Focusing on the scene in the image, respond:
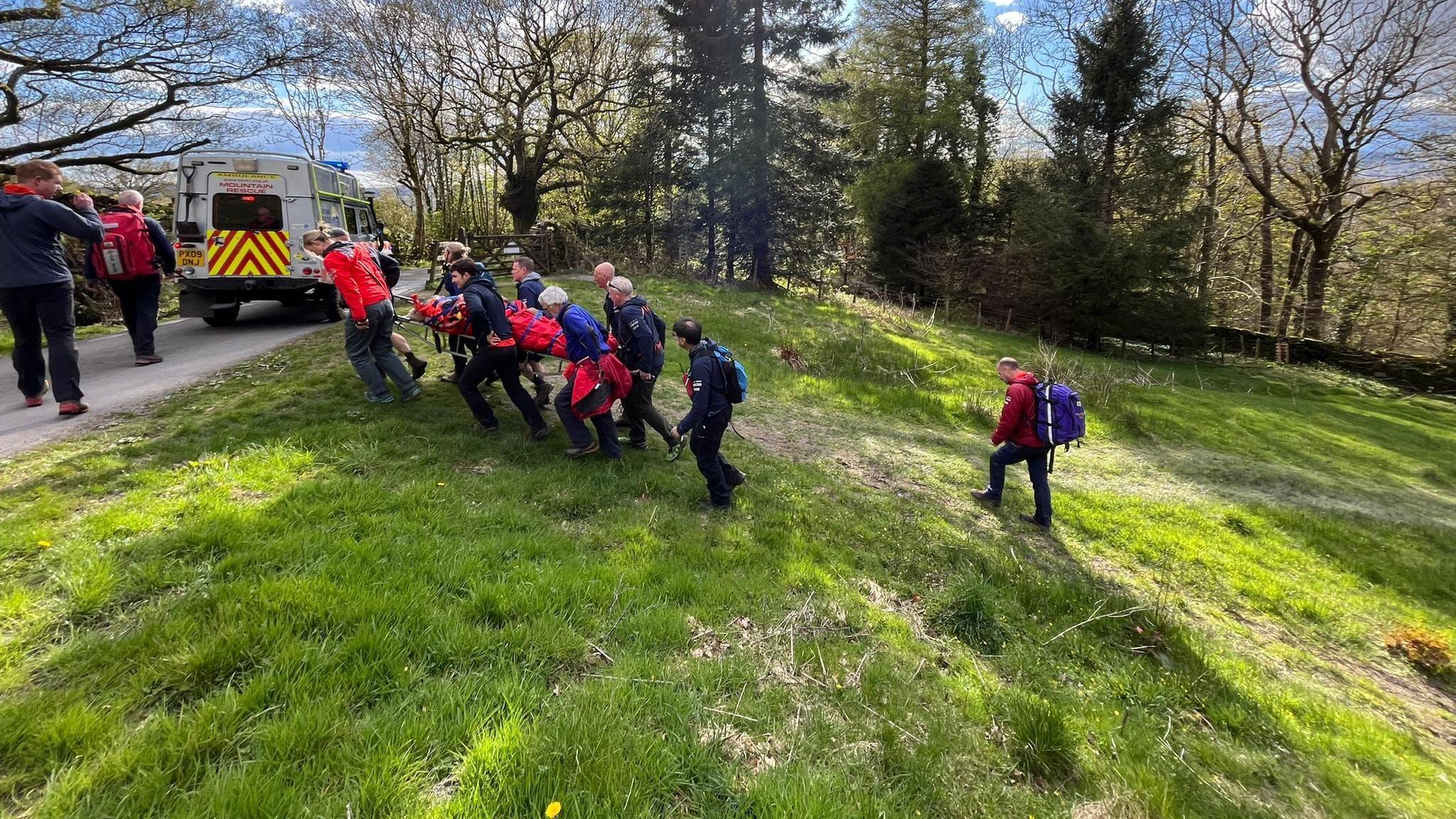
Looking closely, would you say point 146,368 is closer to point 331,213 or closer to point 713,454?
point 331,213

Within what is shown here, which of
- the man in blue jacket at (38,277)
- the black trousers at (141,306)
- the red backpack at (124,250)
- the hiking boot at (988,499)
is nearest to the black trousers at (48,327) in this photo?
the man in blue jacket at (38,277)

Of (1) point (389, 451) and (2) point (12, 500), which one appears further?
(1) point (389, 451)

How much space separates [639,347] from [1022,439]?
462 cm

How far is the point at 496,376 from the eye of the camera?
20.0ft

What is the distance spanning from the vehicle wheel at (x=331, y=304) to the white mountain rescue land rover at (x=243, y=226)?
33cm

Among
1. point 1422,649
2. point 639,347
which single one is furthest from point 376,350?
point 1422,649

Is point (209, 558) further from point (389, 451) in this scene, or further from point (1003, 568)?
point (1003, 568)

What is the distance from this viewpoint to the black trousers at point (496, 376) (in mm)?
5828

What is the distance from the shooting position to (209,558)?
3424 millimetres

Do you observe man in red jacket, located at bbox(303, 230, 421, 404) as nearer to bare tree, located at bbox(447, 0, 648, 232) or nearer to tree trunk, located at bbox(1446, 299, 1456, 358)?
bare tree, located at bbox(447, 0, 648, 232)

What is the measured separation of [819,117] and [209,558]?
22294 mm

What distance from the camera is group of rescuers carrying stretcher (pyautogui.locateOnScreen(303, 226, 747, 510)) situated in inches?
208

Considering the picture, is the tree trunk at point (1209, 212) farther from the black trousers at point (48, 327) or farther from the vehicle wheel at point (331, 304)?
the black trousers at point (48, 327)

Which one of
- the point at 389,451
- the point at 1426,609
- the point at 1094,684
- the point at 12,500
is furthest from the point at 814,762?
the point at 1426,609
